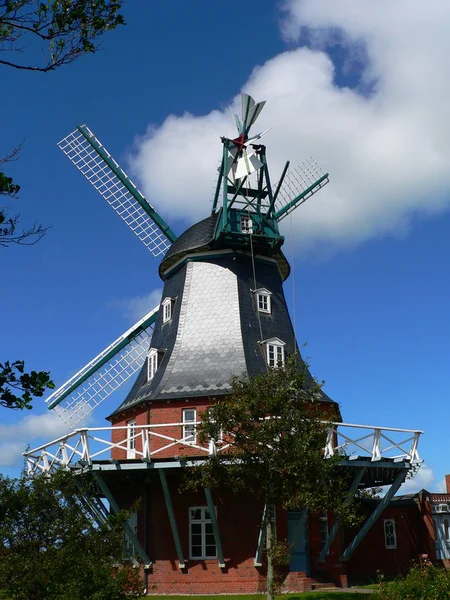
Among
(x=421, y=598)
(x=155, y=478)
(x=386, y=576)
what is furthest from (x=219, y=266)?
(x=421, y=598)

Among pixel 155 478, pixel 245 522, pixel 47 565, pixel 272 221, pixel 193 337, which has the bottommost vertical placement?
pixel 47 565

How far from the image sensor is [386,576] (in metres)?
27.9

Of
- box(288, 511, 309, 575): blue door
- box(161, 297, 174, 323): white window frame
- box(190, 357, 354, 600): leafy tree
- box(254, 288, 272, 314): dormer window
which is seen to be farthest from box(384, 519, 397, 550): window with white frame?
box(161, 297, 174, 323): white window frame

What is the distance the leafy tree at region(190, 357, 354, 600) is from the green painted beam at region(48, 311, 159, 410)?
15002 millimetres

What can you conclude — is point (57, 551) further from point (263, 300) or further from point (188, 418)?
point (263, 300)

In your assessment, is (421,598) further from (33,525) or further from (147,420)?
(147,420)

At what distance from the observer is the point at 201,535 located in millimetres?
23891

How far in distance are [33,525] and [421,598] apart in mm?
8394

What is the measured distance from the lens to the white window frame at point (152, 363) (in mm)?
28016

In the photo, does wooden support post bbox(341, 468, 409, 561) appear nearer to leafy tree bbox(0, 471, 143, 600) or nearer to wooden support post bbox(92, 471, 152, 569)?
wooden support post bbox(92, 471, 152, 569)

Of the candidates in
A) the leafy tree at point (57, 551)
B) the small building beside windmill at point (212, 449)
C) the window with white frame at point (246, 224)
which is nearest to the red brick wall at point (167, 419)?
the small building beside windmill at point (212, 449)

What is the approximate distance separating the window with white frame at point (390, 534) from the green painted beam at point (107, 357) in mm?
13786

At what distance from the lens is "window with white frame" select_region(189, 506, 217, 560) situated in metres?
23.7

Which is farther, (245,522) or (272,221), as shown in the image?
(272,221)
